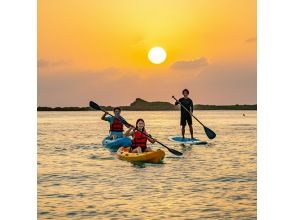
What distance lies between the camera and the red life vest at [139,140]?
10.8 metres

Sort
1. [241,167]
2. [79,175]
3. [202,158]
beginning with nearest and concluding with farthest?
[79,175] < [241,167] < [202,158]

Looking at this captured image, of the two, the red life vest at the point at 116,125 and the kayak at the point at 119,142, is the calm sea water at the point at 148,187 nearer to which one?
the kayak at the point at 119,142

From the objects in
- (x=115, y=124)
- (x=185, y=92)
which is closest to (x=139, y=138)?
(x=115, y=124)

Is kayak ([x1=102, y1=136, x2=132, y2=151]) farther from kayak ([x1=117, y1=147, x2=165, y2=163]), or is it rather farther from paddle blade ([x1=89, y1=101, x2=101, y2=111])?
kayak ([x1=117, y1=147, x2=165, y2=163])

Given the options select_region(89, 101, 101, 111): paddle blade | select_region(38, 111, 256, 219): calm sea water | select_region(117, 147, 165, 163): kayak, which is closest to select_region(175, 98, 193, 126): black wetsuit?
select_region(38, 111, 256, 219): calm sea water

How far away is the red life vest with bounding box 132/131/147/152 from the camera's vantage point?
1082 cm

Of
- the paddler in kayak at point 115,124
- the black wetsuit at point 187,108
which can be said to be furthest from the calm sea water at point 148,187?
the black wetsuit at point 187,108

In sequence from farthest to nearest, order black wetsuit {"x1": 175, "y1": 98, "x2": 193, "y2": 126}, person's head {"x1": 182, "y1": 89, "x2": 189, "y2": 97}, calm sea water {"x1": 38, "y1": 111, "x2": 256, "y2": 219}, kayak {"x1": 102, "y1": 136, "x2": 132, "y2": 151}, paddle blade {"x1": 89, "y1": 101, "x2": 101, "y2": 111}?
black wetsuit {"x1": 175, "y1": 98, "x2": 193, "y2": 126} < person's head {"x1": 182, "y1": 89, "x2": 189, "y2": 97} < kayak {"x1": 102, "y1": 136, "x2": 132, "y2": 151} < paddle blade {"x1": 89, "y1": 101, "x2": 101, "y2": 111} < calm sea water {"x1": 38, "y1": 111, "x2": 256, "y2": 219}
